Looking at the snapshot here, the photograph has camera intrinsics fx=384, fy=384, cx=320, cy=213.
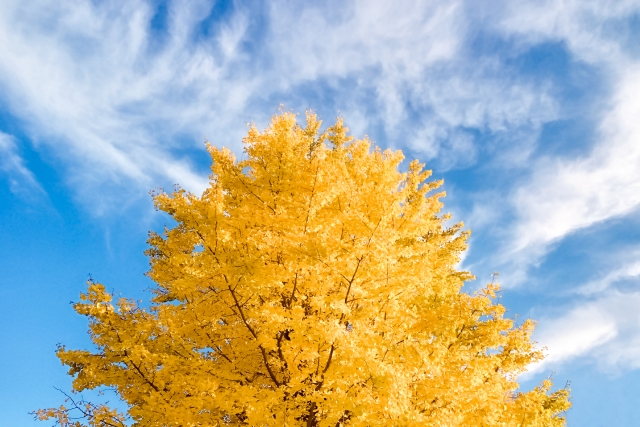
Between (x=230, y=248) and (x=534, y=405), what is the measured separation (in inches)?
234

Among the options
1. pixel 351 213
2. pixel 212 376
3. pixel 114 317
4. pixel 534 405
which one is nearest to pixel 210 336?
pixel 212 376

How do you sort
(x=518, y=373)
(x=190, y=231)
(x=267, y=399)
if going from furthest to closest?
(x=190, y=231) < (x=518, y=373) < (x=267, y=399)

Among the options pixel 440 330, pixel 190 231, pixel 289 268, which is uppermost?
pixel 190 231

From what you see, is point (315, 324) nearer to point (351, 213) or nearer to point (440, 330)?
point (351, 213)

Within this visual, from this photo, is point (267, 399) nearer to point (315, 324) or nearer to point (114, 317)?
point (315, 324)

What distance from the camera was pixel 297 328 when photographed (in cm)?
534

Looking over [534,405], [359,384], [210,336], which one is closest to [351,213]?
[359,384]

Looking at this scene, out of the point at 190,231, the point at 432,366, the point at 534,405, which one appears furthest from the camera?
the point at 190,231

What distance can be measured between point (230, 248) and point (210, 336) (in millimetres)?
2003

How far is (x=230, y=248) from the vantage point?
577 centimetres

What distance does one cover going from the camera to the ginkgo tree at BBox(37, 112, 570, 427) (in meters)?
5.36

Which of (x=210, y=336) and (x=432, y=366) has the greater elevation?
(x=210, y=336)

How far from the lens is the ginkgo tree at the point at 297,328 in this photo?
536 cm

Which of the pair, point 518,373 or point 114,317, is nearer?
point 114,317
